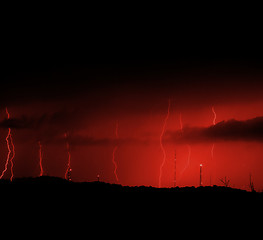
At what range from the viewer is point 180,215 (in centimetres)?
959

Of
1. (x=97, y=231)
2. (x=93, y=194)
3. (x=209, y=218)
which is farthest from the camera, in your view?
(x=93, y=194)

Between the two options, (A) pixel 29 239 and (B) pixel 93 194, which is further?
(B) pixel 93 194

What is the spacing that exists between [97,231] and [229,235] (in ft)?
10.1

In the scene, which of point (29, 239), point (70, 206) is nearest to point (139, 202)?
point (70, 206)

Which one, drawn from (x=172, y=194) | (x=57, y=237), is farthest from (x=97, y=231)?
(x=172, y=194)

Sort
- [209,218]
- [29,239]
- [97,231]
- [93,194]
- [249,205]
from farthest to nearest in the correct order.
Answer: [93,194], [249,205], [209,218], [97,231], [29,239]

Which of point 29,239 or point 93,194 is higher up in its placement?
point 93,194

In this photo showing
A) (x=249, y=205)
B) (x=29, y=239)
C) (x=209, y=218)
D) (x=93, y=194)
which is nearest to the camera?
(x=29, y=239)

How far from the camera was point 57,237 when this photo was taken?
26.8ft

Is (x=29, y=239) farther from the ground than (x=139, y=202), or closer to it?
closer to it

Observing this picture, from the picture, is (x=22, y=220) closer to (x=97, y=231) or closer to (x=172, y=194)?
(x=97, y=231)

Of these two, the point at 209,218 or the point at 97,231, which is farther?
the point at 209,218

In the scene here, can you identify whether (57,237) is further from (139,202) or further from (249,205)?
(249,205)

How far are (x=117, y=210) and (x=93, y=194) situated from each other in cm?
167
